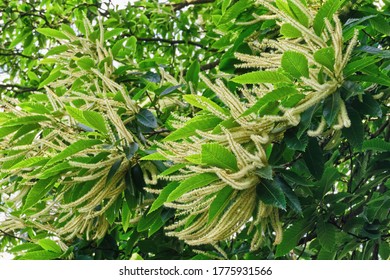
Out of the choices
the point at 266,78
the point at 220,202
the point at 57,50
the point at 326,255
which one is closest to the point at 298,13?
the point at 266,78

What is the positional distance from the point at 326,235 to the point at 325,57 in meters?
0.83

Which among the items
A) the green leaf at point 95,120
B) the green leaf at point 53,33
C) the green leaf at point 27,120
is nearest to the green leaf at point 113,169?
the green leaf at point 95,120

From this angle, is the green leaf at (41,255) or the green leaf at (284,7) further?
the green leaf at (41,255)

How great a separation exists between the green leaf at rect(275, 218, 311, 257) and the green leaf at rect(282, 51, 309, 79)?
2.35 feet

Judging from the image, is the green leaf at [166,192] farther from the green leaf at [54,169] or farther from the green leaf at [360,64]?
the green leaf at [360,64]

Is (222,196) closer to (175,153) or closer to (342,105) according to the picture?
(175,153)

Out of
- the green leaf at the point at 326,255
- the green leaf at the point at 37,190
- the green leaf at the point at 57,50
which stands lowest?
the green leaf at the point at 326,255

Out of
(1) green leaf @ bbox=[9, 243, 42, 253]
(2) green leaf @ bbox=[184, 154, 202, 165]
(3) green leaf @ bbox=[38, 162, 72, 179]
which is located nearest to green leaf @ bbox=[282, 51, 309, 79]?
(2) green leaf @ bbox=[184, 154, 202, 165]

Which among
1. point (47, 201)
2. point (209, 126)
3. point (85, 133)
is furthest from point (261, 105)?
point (47, 201)

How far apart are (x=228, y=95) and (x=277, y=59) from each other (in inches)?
8.1

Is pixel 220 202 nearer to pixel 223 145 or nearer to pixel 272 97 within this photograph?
pixel 223 145

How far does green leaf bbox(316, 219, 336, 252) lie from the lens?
211 centimetres

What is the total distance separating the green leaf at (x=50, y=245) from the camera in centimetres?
247

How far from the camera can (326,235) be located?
2.12 m
